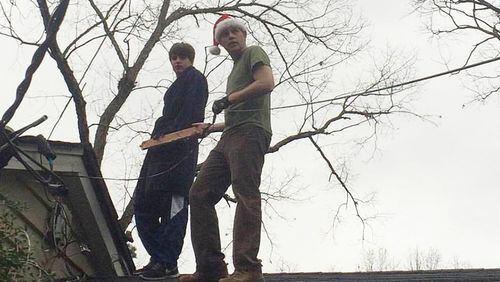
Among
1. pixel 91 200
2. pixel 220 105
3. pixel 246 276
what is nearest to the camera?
pixel 246 276

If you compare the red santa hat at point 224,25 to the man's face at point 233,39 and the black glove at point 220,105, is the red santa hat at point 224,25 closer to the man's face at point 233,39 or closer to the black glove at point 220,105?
the man's face at point 233,39

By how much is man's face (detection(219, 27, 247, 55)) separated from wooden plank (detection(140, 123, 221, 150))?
510 millimetres

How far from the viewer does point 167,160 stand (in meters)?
5.41

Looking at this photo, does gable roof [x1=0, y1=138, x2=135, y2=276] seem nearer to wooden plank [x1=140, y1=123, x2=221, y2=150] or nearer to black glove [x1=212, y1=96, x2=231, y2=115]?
wooden plank [x1=140, y1=123, x2=221, y2=150]

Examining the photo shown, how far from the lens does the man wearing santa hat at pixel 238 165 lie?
166 inches

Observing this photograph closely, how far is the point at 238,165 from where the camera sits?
14.3 feet

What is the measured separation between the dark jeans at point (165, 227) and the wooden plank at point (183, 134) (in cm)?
35

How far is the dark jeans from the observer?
5.29 m

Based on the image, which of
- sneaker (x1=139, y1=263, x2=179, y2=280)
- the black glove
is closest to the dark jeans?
sneaker (x1=139, y1=263, x2=179, y2=280)

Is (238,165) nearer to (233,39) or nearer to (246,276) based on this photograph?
(246,276)

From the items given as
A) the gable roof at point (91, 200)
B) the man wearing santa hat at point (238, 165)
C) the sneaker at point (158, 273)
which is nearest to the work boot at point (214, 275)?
the man wearing santa hat at point (238, 165)

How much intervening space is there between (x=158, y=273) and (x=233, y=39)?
1.66 metres

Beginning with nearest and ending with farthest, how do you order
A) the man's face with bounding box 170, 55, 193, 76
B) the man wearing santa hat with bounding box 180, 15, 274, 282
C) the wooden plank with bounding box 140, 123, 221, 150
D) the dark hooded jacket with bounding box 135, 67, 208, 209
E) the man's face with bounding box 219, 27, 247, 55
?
the man wearing santa hat with bounding box 180, 15, 274, 282 < the man's face with bounding box 219, 27, 247, 55 < the wooden plank with bounding box 140, 123, 221, 150 < the dark hooded jacket with bounding box 135, 67, 208, 209 < the man's face with bounding box 170, 55, 193, 76

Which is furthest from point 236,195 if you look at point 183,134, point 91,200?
point 91,200
